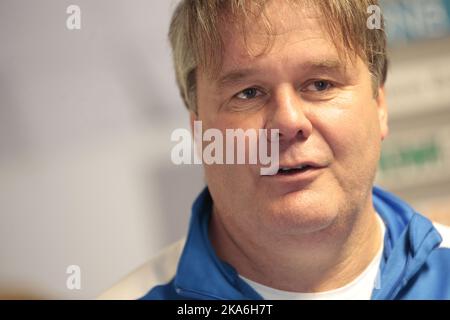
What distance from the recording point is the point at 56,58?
173 centimetres

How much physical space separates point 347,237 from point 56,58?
3.14 feet

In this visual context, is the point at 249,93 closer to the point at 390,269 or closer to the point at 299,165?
the point at 299,165

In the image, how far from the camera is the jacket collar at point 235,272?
116 cm

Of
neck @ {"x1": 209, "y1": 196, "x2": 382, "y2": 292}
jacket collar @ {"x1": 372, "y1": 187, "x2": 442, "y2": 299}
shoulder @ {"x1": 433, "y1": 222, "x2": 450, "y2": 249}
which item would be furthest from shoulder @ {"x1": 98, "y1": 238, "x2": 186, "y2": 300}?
shoulder @ {"x1": 433, "y1": 222, "x2": 450, "y2": 249}

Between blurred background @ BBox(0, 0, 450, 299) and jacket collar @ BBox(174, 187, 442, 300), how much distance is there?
1.78 feet

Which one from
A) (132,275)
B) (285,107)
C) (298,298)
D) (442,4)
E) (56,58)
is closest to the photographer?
(285,107)

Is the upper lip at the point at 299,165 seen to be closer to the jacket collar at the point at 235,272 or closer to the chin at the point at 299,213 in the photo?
the chin at the point at 299,213

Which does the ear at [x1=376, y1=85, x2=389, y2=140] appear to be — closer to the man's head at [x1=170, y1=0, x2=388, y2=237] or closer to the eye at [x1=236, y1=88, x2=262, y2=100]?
the man's head at [x1=170, y1=0, x2=388, y2=237]

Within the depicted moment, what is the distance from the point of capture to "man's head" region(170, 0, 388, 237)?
108cm

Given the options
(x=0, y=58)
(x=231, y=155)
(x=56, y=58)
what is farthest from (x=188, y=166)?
(x=231, y=155)

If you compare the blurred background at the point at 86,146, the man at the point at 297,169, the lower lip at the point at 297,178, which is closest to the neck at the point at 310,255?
the man at the point at 297,169

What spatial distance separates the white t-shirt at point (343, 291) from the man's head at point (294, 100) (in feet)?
0.38

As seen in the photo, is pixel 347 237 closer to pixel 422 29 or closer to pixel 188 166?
pixel 188 166

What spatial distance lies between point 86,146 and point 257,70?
0.82 meters
